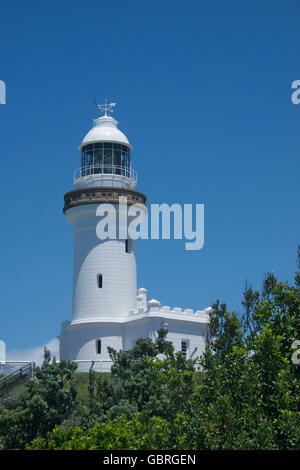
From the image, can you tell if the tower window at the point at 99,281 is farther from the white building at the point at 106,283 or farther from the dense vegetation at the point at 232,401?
the dense vegetation at the point at 232,401

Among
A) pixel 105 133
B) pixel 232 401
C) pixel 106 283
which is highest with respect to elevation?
pixel 105 133

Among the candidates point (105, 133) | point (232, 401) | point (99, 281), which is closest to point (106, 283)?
point (99, 281)

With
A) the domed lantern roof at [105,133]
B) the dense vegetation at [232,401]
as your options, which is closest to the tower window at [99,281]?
the domed lantern roof at [105,133]

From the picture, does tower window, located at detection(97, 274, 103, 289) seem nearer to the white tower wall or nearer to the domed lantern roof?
the white tower wall

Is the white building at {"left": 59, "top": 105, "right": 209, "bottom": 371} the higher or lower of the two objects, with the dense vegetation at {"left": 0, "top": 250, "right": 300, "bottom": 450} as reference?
A: higher

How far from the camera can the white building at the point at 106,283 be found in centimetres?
5388

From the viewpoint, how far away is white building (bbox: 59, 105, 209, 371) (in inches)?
2121

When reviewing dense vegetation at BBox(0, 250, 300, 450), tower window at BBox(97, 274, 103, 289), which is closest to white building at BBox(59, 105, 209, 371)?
tower window at BBox(97, 274, 103, 289)

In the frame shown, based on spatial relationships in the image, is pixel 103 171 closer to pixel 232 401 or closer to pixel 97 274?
pixel 97 274

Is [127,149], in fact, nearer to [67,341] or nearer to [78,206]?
[78,206]

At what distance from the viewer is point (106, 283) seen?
55375 mm

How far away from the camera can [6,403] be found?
39.9 meters

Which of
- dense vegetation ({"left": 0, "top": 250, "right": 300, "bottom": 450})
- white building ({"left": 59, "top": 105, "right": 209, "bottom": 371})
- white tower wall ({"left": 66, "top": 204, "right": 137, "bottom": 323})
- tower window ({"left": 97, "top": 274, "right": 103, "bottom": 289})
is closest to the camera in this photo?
dense vegetation ({"left": 0, "top": 250, "right": 300, "bottom": 450})
